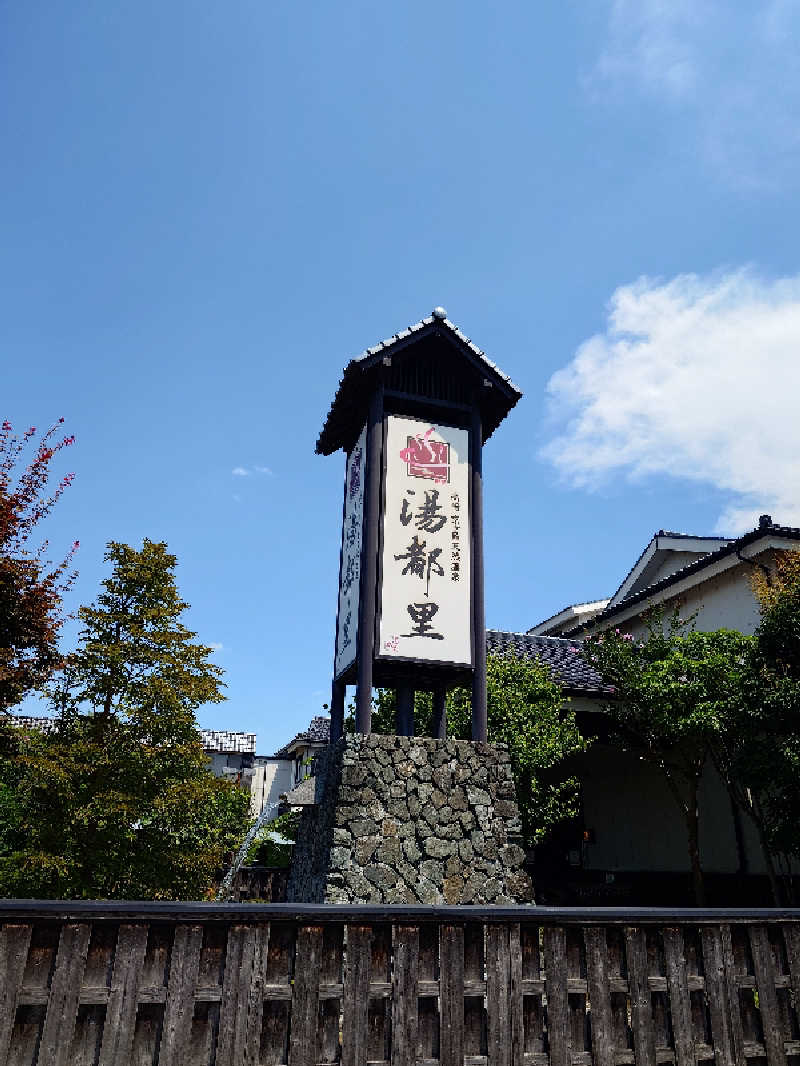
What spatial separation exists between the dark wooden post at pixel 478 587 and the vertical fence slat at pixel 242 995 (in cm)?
879

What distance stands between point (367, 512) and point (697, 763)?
9.90 meters

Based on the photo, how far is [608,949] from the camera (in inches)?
142

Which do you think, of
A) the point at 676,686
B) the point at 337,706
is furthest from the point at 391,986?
the point at 676,686

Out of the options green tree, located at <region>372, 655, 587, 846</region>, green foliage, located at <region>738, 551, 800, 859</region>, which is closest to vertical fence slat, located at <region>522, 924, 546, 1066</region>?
green foliage, located at <region>738, 551, 800, 859</region>

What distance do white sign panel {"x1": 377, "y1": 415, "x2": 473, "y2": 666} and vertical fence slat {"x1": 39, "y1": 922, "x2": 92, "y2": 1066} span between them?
838 cm

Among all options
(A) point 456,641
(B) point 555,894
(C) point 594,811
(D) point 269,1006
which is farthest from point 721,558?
(D) point 269,1006

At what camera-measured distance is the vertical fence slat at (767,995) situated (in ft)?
12.3

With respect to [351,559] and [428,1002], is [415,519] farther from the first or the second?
[428,1002]

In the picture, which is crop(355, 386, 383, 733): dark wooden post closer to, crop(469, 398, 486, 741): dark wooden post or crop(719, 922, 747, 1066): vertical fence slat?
crop(469, 398, 486, 741): dark wooden post

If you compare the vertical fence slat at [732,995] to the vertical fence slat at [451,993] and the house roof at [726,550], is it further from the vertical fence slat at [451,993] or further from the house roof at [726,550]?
the house roof at [726,550]

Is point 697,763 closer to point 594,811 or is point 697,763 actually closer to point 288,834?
point 594,811

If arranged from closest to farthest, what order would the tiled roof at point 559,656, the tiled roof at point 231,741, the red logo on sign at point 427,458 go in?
the red logo on sign at point 427,458 < the tiled roof at point 559,656 < the tiled roof at point 231,741

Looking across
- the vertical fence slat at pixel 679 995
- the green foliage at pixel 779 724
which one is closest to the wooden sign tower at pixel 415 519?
the green foliage at pixel 779 724

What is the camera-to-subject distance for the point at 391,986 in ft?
10.6
